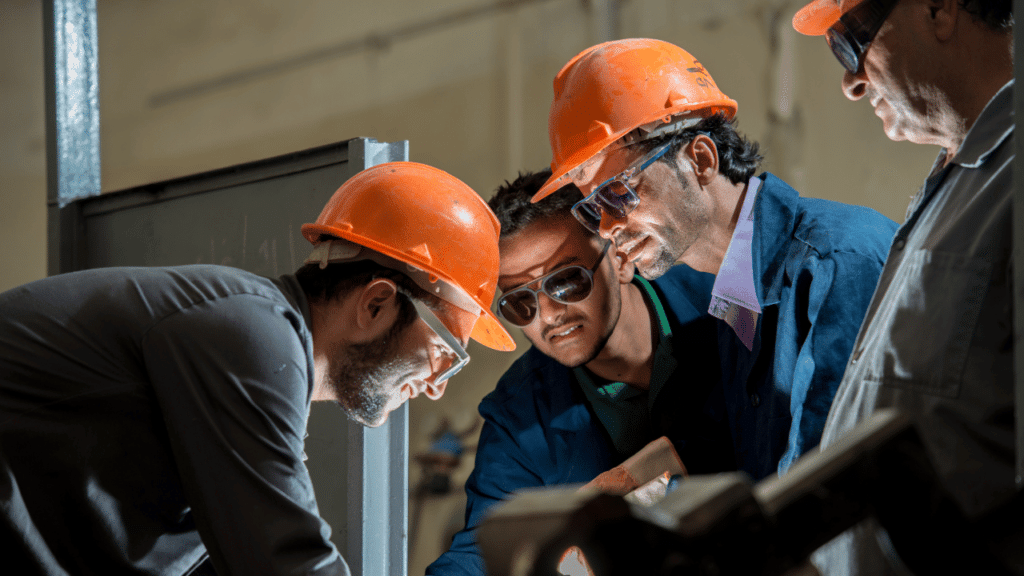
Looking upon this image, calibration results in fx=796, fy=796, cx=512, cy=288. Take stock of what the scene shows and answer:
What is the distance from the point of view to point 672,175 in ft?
8.75

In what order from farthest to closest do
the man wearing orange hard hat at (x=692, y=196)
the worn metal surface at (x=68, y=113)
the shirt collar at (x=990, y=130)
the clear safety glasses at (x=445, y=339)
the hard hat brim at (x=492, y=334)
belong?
the worn metal surface at (x=68, y=113), the hard hat brim at (x=492, y=334), the man wearing orange hard hat at (x=692, y=196), the clear safety glasses at (x=445, y=339), the shirt collar at (x=990, y=130)

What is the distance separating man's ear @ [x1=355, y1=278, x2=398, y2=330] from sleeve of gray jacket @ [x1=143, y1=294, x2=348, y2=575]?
0.47 meters

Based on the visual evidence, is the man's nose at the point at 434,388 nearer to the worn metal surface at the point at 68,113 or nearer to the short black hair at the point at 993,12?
the short black hair at the point at 993,12

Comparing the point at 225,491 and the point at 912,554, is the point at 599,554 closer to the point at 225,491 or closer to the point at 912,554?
the point at 912,554

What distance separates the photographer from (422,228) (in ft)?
7.38

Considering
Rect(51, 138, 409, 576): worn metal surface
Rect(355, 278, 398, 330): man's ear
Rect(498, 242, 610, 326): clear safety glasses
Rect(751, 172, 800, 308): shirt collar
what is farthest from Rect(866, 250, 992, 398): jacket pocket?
Rect(498, 242, 610, 326): clear safety glasses

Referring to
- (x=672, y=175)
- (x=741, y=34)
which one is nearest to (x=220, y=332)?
(x=672, y=175)

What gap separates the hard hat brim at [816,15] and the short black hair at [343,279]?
1252 mm

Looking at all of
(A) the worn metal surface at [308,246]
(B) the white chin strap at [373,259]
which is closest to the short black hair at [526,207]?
(A) the worn metal surface at [308,246]

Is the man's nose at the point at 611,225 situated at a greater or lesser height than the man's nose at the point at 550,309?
greater

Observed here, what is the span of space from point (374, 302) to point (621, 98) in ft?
3.78

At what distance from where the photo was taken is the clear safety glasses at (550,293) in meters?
3.03

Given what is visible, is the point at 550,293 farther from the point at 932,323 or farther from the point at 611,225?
the point at 932,323

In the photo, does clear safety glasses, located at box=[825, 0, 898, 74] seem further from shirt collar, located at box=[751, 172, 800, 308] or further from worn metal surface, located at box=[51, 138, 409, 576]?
worn metal surface, located at box=[51, 138, 409, 576]
